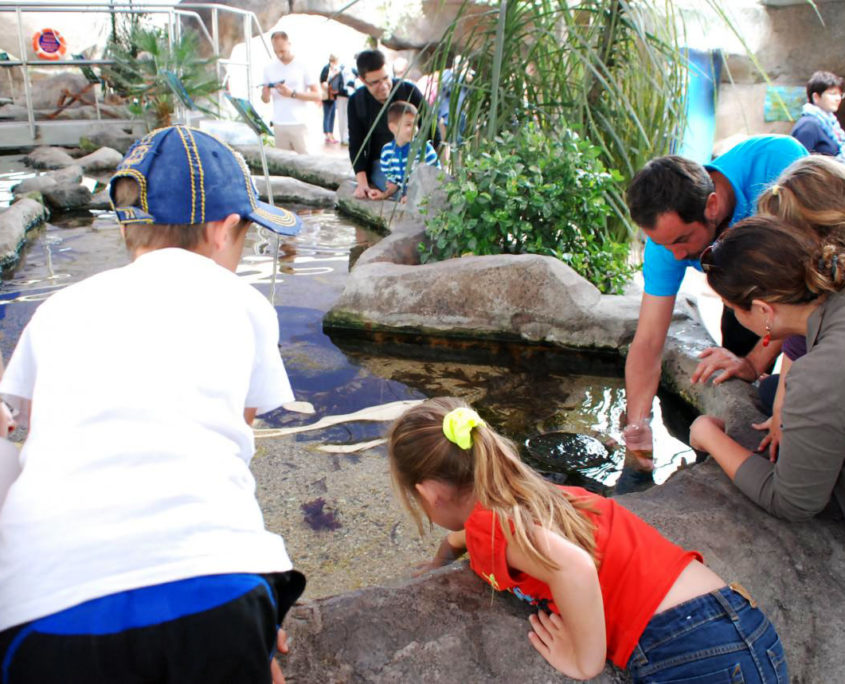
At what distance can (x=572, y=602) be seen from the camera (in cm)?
142

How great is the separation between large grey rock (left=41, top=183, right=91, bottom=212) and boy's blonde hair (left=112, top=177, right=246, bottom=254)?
22.6 ft

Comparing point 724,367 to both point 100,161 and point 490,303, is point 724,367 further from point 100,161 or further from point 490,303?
point 100,161

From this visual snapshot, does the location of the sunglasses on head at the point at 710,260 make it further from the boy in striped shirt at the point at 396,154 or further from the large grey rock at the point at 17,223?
the large grey rock at the point at 17,223

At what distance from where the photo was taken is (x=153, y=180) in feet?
4.58

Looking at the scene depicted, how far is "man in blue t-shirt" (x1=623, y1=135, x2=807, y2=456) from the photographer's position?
2.55 m

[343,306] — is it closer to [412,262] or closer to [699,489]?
[412,262]

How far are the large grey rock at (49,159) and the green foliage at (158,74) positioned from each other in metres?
1.79

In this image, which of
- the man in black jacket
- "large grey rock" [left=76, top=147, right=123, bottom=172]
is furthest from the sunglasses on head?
"large grey rock" [left=76, top=147, right=123, bottom=172]

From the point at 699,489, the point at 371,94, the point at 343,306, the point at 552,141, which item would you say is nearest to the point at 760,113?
the point at 371,94

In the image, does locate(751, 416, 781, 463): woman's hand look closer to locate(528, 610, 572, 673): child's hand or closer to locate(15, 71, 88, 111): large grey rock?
locate(528, 610, 572, 673): child's hand

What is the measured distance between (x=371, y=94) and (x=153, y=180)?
16.8 feet

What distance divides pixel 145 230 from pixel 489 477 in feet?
2.66

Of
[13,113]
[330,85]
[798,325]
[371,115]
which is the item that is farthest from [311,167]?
[13,113]

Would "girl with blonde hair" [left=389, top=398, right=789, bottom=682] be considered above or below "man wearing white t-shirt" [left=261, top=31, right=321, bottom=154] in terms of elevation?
below
